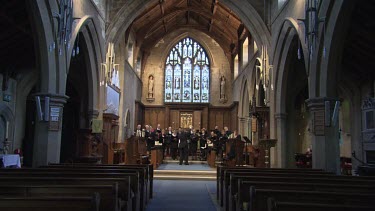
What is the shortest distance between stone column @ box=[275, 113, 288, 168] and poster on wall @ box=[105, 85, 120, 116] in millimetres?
6947

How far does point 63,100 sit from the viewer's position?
32.8ft

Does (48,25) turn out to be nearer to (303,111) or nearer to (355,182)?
(355,182)

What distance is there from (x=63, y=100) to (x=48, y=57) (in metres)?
1.17

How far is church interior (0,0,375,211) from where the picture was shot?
16.3ft

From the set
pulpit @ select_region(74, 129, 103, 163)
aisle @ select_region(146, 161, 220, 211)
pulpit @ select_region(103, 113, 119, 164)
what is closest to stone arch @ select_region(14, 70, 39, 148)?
pulpit @ select_region(103, 113, 119, 164)

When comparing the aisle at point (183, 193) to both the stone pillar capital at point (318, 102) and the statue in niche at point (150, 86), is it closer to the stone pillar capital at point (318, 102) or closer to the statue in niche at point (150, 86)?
the stone pillar capital at point (318, 102)

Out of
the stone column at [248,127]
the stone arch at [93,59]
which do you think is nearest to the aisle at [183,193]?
the stone arch at [93,59]

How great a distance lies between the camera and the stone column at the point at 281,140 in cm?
1338

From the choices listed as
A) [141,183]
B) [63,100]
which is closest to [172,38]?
[63,100]

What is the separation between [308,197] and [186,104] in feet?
72.2

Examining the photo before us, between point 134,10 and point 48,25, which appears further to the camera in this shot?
point 134,10

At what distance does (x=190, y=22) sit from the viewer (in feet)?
83.6

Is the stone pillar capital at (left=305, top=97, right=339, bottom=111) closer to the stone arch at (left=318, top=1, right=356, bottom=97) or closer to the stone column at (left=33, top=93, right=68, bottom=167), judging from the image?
the stone arch at (left=318, top=1, right=356, bottom=97)

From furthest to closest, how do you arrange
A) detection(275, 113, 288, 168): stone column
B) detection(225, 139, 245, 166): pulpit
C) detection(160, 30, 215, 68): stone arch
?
Result: 1. detection(160, 30, 215, 68): stone arch
2. detection(275, 113, 288, 168): stone column
3. detection(225, 139, 245, 166): pulpit
